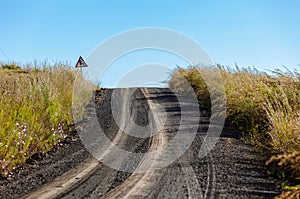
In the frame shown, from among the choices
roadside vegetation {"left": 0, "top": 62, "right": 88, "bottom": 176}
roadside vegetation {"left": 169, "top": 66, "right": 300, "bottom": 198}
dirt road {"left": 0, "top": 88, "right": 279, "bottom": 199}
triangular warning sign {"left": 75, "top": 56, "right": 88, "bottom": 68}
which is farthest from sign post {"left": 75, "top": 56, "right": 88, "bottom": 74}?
dirt road {"left": 0, "top": 88, "right": 279, "bottom": 199}

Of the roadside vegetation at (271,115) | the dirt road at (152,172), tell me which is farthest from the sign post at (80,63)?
the dirt road at (152,172)

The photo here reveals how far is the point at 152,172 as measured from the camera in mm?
5688

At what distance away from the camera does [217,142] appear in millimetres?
7617

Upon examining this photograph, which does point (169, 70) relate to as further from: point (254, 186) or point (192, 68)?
point (254, 186)

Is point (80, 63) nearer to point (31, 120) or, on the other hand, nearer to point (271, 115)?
point (31, 120)

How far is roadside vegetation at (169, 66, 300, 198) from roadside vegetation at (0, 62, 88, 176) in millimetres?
4459

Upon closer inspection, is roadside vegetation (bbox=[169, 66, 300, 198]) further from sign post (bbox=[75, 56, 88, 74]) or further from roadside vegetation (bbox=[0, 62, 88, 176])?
sign post (bbox=[75, 56, 88, 74])

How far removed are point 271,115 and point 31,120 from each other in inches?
213

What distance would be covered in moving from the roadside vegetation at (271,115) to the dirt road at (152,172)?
0.30 meters

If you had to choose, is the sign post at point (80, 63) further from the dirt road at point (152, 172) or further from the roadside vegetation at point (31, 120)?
Answer: the dirt road at point (152, 172)

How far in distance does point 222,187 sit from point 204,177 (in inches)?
18.7

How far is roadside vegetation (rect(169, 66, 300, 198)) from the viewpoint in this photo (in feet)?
17.7

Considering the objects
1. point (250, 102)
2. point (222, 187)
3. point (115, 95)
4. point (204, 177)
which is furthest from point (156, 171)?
point (115, 95)

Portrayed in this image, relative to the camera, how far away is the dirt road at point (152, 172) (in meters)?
4.82
